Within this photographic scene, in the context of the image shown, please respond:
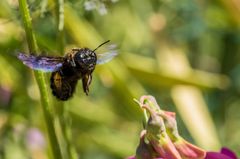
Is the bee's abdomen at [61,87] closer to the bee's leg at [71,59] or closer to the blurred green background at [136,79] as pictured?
the bee's leg at [71,59]

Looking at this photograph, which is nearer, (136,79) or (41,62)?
(41,62)

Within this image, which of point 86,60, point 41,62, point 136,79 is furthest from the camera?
point 136,79

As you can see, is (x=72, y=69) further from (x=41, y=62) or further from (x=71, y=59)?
(x=41, y=62)

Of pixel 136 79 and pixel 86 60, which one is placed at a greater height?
pixel 86 60

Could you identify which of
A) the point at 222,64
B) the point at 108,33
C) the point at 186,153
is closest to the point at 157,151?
the point at 186,153

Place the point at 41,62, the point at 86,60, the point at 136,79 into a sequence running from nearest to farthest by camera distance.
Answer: the point at 41,62 → the point at 86,60 → the point at 136,79

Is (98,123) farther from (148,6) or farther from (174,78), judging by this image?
(148,6)

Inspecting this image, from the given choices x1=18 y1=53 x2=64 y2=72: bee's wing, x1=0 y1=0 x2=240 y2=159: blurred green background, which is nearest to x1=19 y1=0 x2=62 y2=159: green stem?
x1=18 y1=53 x2=64 y2=72: bee's wing

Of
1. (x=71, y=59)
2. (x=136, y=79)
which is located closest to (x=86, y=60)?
(x=71, y=59)
